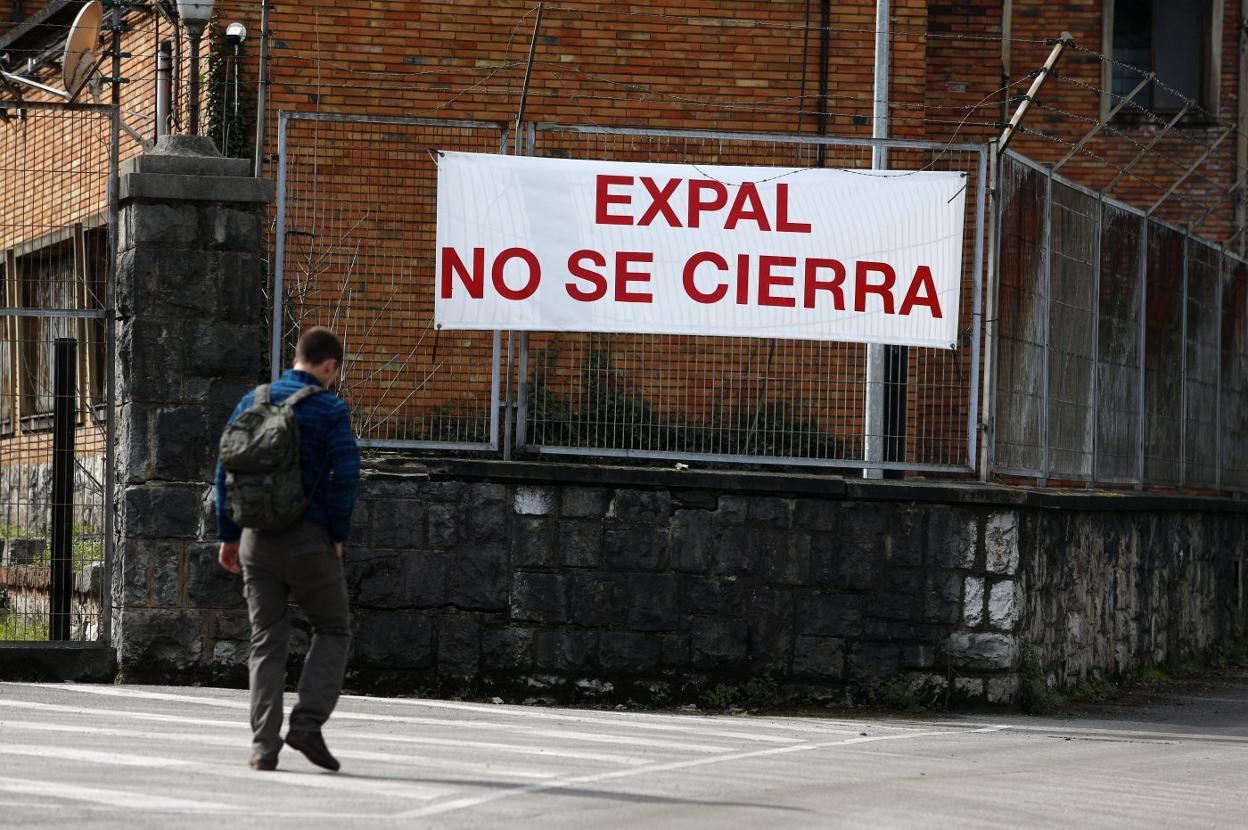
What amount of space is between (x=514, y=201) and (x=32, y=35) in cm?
932

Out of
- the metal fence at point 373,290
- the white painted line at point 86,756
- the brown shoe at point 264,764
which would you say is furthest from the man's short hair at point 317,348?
the metal fence at point 373,290

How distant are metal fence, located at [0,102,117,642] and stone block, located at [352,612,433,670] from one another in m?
1.51

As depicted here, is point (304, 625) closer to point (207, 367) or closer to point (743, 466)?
point (207, 367)

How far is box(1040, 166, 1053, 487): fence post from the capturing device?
524 inches

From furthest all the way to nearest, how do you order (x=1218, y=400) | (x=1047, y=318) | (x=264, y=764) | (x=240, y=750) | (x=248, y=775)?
(x=1218, y=400)
(x=1047, y=318)
(x=240, y=750)
(x=264, y=764)
(x=248, y=775)

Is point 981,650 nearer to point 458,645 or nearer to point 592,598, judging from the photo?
point 592,598

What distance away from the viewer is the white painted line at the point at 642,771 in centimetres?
712

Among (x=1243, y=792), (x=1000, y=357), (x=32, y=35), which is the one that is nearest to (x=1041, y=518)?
(x=1000, y=357)

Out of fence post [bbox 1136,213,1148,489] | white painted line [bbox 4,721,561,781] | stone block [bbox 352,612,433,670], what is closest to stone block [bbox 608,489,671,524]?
stone block [bbox 352,612,433,670]

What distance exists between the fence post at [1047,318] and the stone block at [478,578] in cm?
406

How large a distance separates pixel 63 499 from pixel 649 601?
3606mm

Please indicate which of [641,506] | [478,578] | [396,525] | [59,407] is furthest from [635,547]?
[59,407]

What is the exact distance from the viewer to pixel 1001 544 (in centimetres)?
1202

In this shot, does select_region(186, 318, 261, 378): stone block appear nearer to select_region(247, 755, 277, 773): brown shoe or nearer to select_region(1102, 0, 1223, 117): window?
select_region(247, 755, 277, 773): brown shoe
